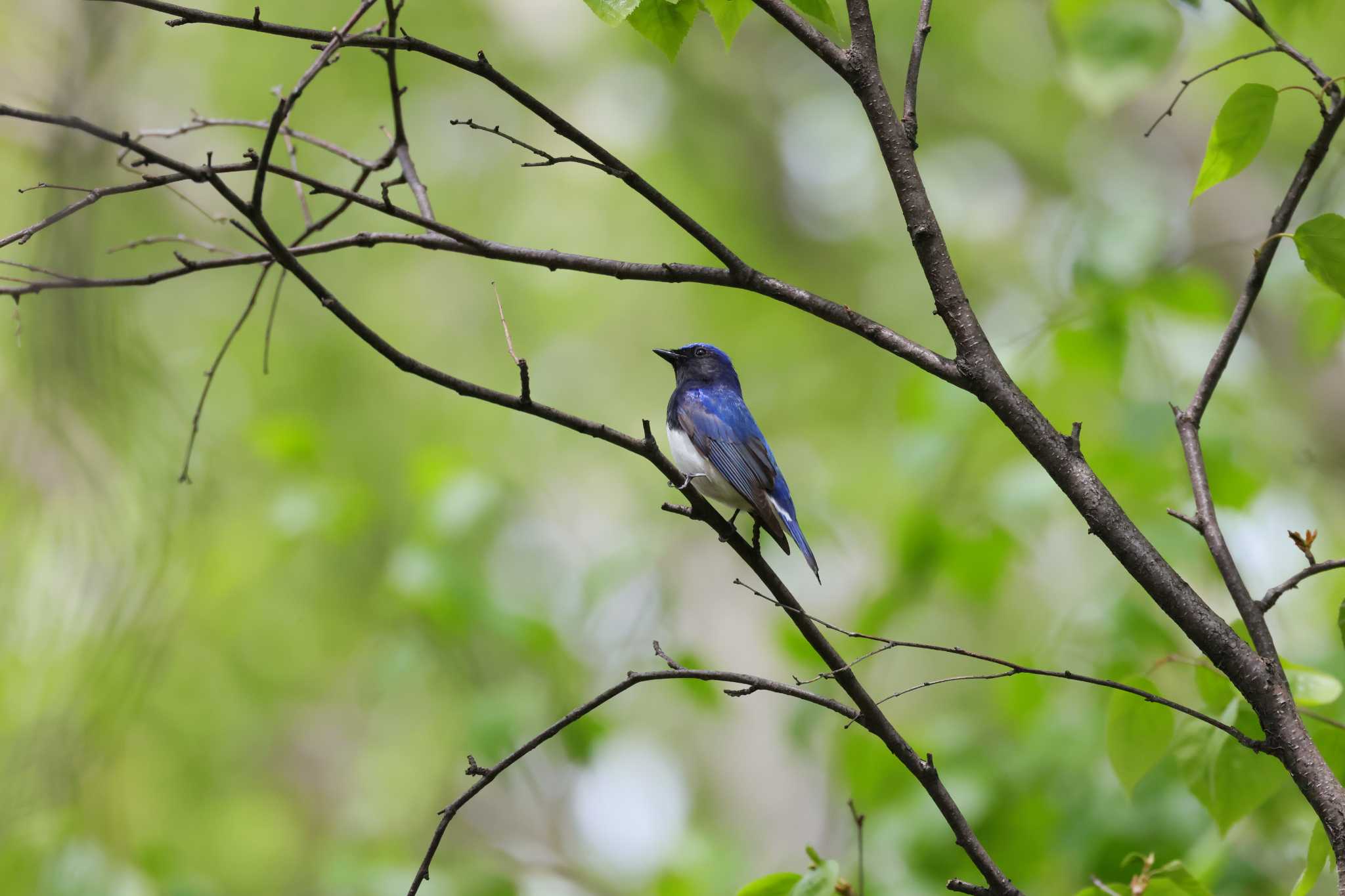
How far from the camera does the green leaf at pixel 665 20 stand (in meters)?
2.01

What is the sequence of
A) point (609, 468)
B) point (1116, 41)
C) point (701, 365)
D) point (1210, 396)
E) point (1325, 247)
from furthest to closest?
point (609, 468)
point (701, 365)
point (1116, 41)
point (1210, 396)
point (1325, 247)

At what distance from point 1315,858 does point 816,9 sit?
1.67 meters

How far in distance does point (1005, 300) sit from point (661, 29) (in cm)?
673

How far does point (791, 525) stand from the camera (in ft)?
13.7

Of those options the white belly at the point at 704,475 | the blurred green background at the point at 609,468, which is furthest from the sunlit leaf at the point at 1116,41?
the white belly at the point at 704,475

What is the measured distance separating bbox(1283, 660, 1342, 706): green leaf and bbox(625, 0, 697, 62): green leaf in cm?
168

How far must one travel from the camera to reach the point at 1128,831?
3.68 m

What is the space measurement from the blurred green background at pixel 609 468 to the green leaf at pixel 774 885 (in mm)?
924

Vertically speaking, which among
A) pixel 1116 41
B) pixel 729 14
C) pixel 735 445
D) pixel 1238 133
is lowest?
pixel 1238 133

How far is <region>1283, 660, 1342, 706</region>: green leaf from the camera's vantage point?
1.95 metres

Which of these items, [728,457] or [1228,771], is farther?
[728,457]

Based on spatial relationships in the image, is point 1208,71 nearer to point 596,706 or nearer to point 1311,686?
point 1311,686

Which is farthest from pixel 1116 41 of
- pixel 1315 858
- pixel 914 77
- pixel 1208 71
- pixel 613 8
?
pixel 1315 858

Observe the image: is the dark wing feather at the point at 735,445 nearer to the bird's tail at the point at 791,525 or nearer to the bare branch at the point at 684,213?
the bird's tail at the point at 791,525
